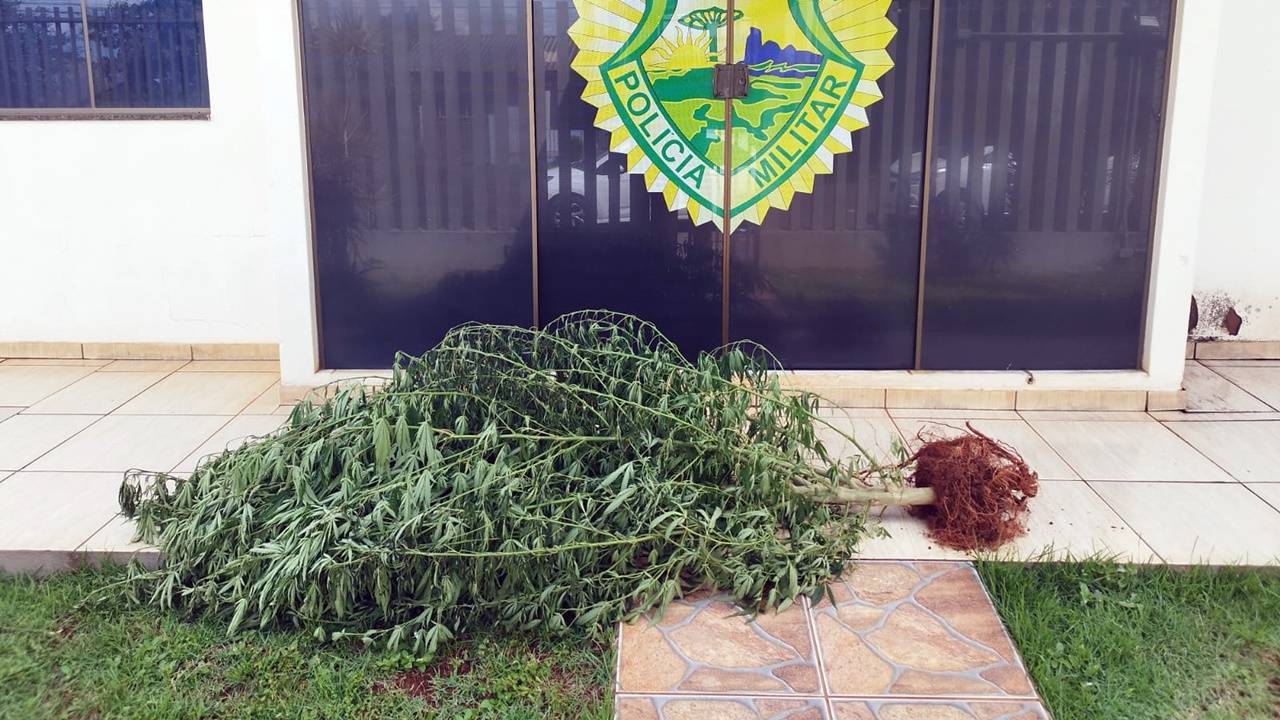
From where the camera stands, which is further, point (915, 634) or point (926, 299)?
point (926, 299)

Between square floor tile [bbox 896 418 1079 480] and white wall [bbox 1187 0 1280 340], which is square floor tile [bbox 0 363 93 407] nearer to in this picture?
square floor tile [bbox 896 418 1079 480]

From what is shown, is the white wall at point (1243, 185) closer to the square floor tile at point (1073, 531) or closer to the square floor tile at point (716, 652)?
the square floor tile at point (1073, 531)

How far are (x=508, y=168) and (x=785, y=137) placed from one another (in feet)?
4.24

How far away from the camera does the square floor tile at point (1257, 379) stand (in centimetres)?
523

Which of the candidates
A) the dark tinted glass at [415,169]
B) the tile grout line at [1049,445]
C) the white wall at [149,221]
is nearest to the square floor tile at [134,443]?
the dark tinted glass at [415,169]

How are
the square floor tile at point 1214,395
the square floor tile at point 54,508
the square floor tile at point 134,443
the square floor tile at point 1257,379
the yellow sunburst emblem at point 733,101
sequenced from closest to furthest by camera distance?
the square floor tile at point 54,508 → the square floor tile at point 134,443 → the yellow sunburst emblem at point 733,101 → the square floor tile at point 1214,395 → the square floor tile at point 1257,379

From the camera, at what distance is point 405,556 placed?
289 centimetres

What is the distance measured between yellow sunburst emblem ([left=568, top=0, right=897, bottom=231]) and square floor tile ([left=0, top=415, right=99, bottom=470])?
2.80 metres

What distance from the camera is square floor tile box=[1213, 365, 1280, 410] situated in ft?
17.1

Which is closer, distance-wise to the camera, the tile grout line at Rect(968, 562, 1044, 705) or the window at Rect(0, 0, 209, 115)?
the tile grout line at Rect(968, 562, 1044, 705)

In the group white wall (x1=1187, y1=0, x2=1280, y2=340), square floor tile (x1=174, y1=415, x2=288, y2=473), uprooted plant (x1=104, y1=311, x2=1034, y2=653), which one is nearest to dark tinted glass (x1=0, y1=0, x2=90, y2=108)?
square floor tile (x1=174, y1=415, x2=288, y2=473)

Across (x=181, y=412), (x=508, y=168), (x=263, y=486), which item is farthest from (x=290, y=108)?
(x=263, y=486)

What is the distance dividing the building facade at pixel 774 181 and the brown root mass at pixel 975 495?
52.9 inches

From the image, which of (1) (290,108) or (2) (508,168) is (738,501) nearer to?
(2) (508,168)
